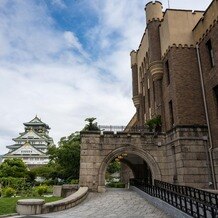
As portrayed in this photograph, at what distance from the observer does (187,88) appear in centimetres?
1664

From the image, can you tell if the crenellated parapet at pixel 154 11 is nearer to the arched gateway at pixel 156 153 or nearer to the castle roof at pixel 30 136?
the arched gateway at pixel 156 153

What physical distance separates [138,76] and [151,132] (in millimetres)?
10817

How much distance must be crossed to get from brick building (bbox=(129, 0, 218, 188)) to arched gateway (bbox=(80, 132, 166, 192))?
3.26ft

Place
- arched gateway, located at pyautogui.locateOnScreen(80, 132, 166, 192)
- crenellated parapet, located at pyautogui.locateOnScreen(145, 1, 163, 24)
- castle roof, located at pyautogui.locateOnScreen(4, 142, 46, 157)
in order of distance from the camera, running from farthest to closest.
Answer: castle roof, located at pyautogui.locateOnScreen(4, 142, 46, 157) < crenellated parapet, located at pyautogui.locateOnScreen(145, 1, 163, 24) < arched gateway, located at pyautogui.locateOnScreen(80, 132, 166, 192)

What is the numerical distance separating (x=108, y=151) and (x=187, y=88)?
719 centimetres

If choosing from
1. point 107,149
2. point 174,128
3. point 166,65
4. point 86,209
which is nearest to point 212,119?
point 174,128

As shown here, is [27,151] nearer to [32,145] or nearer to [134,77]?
[32,145]

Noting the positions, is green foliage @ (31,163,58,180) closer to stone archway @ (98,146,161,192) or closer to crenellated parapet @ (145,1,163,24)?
stone archway @ (98,146,161,192)

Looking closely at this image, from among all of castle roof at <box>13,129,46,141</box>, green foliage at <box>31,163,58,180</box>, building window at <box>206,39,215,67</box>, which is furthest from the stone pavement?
castle roof at <box>13,129,46,141</box>

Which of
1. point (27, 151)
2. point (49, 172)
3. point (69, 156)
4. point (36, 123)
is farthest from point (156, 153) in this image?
Result: point (36, 123)

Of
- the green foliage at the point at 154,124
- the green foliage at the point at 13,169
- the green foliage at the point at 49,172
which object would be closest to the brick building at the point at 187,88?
the green foliage at the point at 154,124

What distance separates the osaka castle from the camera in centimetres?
6562

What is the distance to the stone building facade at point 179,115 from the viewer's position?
1490cm

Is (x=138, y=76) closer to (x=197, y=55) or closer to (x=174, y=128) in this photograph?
(x=197, y=55)
